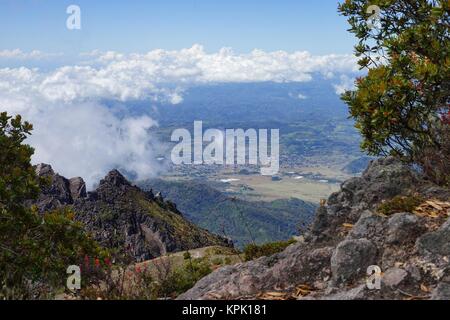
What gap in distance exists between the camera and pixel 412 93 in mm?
12609

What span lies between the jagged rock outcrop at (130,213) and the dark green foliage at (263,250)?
352 feet

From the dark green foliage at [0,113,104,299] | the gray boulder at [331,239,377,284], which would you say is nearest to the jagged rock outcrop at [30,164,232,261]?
the dark green foliage at [0,113,104,299]

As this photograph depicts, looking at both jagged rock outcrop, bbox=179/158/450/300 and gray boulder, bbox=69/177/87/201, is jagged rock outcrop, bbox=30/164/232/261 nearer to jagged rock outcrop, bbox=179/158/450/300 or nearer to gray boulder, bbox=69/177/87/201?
gray boulder, bbox=69/177/87/201

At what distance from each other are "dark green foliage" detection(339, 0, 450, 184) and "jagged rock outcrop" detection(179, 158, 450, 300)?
1.04 meters

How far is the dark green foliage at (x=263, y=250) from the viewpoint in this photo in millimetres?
15422

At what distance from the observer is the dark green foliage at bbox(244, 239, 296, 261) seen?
1542 cm

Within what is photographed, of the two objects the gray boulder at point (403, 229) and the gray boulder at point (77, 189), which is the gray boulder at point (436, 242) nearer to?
the gray boulder at point (403, 229)

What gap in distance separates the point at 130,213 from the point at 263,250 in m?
135

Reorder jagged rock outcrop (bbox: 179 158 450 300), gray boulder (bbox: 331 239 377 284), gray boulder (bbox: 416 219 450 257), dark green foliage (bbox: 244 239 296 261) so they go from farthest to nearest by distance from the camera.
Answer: dark green foliage (bbox: 244 239 296 261) → gray boulder (bbox: 331 239 377 284) → gray boulder (bbox: 416 219 450 257) → jagged rock outcrop (bbox: 179 158 450 300)

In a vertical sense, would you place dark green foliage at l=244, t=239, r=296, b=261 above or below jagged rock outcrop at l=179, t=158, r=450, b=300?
below

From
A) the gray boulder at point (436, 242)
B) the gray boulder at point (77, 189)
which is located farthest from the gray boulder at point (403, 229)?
the gray boulder at point (77, 189)

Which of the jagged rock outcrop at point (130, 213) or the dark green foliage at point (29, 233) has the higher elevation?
the dark green foliage at point (29, 233)
